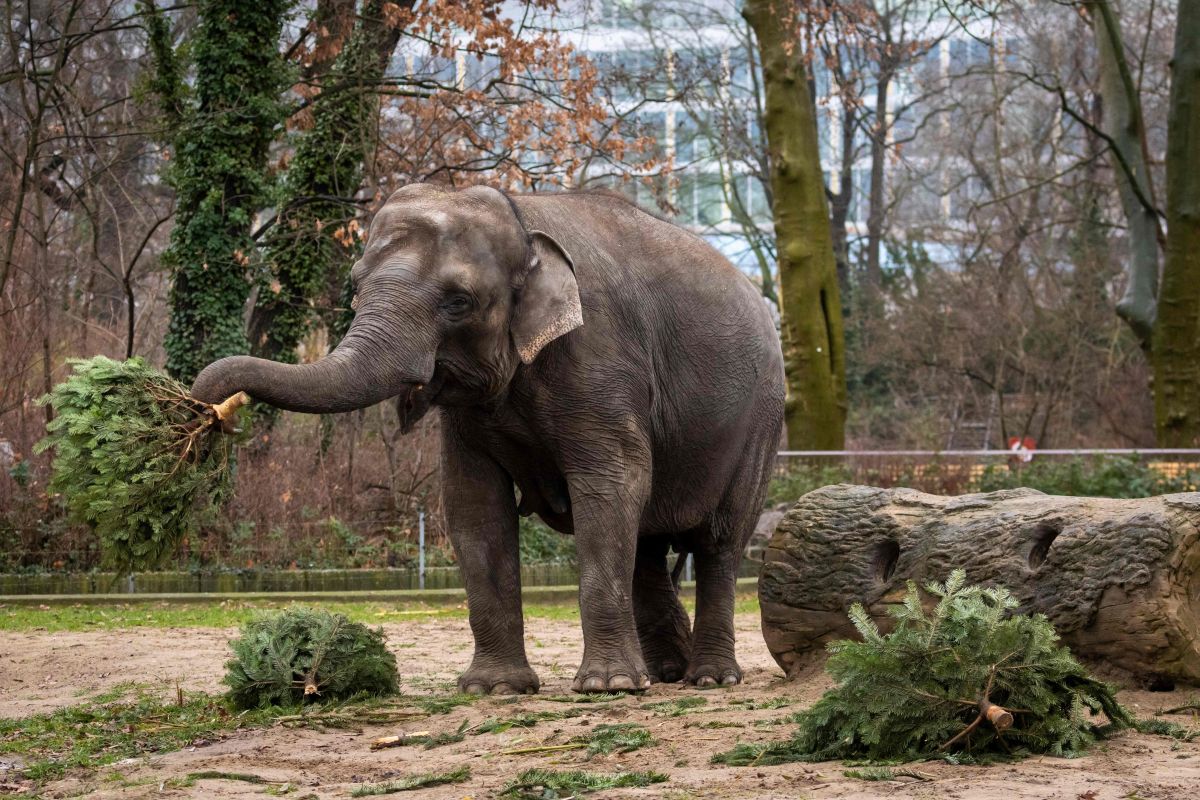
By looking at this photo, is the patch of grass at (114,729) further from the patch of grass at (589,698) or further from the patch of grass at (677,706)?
the patch of grass at (677,706)

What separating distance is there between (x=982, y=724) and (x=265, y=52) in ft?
49.9

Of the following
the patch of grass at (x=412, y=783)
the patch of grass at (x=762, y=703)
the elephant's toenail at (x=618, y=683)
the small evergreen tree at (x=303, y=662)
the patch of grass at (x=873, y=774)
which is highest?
the small evergreen tree at (x=303, y=662)

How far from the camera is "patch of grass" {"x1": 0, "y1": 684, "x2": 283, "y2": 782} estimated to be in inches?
270

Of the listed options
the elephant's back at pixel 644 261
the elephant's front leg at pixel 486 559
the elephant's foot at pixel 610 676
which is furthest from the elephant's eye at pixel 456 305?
the elephant's foot at pixel 610 676

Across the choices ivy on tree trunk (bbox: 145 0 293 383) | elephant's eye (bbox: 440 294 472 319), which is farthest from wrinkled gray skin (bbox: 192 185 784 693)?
ivy on tree trunk (bbox: 145 0 293 383)

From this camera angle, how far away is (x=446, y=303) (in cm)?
805

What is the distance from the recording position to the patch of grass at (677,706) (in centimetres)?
770

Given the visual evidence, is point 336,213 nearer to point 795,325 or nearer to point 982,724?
point 795,325

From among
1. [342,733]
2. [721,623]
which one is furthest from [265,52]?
[342,733]

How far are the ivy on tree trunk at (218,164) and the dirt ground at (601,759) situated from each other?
31.3ft

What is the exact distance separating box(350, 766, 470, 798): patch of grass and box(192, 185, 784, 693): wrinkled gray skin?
75.1 inches

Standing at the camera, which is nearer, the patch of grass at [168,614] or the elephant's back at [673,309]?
the elephant's back at [673,309]

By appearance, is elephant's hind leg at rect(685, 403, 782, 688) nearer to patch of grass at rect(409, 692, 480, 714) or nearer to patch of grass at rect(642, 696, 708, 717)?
patch of grass at rect(642, 696, 708, 717)

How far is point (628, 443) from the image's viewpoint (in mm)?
8578
